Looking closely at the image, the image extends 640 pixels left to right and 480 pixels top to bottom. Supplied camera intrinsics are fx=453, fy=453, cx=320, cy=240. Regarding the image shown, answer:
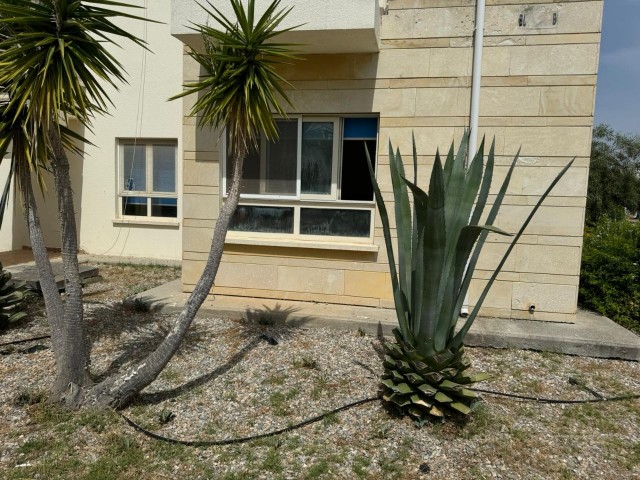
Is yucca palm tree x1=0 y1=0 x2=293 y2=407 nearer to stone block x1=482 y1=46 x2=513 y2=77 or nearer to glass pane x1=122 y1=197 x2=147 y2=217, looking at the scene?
stone block x1=482 y1=46 x2=513 y2=77

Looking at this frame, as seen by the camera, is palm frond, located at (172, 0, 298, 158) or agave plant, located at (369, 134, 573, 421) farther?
palm frond, located at (172, 0, 298, 158)

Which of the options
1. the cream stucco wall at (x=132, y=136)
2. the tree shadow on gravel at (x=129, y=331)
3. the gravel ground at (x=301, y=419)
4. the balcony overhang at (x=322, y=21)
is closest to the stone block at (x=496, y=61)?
the balcony overhang at (x=322, y=21)

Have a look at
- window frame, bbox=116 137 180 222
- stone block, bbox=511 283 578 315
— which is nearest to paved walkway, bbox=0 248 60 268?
window frame, bbox=116 137 180 222

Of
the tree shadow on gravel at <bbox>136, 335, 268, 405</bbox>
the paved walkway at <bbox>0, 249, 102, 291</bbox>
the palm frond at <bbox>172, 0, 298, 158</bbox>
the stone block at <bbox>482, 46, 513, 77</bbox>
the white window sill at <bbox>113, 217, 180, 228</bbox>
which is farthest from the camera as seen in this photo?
the white window sill at <bbox>113, 217, 180, 228</bbox>

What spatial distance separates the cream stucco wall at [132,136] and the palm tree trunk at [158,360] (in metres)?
7.14

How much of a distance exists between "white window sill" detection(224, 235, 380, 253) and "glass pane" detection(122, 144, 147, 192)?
5319 mm

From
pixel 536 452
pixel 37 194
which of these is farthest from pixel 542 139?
pixel 37 194

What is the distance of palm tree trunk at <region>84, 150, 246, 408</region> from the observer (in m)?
3.73

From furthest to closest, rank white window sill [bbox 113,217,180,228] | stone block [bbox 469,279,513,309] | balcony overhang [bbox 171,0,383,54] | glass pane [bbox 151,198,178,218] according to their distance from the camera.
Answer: glass pane [bbox 151,198,178,218], white window sill [bbox 113,217,180,228], stone block [bbox 469,279,513,309], balcony overhang [bbox 171,0,383,54]

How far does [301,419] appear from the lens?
3.78m

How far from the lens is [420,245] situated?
3613mm

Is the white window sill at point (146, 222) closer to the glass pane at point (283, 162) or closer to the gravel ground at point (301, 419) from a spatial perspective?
the glass pane at point (283, 162)

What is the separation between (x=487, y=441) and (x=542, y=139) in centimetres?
398

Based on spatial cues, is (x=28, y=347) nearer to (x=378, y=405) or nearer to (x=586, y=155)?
(x=378, y=405)
